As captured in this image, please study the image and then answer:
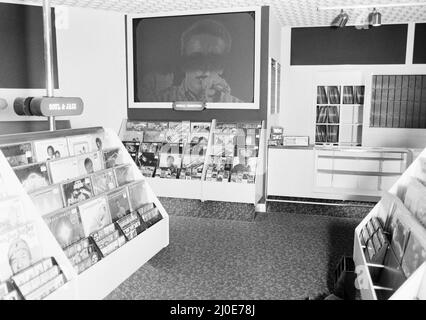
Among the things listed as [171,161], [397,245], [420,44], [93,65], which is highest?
[420,44]

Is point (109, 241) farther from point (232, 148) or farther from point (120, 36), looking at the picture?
point (120, 36)

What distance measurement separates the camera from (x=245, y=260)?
3785mm

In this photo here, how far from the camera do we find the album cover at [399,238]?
94.1 inches

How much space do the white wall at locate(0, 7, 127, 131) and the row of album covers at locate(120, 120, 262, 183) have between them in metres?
0.57

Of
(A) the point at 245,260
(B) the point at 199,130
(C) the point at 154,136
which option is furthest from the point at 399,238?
(C) the point at 154,136

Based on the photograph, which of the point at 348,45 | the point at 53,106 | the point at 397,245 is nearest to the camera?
the point at 397,245

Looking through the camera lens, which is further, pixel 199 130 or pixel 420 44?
pixel 420 44

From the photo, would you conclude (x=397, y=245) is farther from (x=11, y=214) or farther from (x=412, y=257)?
(x=11, y=214)

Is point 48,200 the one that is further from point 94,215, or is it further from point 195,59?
point 195,59

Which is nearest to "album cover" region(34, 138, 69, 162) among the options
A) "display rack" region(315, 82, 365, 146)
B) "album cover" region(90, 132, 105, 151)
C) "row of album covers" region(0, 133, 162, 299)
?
"row of album covers" region(0, 133, 162, 299)

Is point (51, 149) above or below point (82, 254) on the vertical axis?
above

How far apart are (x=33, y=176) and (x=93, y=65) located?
10.5 ft

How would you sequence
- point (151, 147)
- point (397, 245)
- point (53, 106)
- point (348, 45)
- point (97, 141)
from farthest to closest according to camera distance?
point (348, 45) < point (151, 147) < point (97, 141) < point (53, 106) < point (397, 245)
